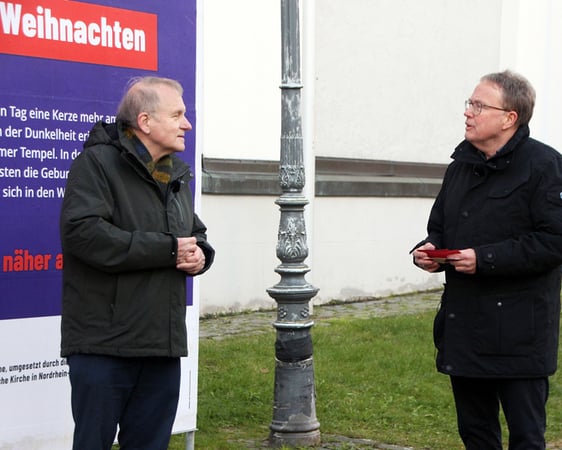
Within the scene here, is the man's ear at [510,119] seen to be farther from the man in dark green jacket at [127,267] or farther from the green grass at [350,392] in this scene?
the green grass at [350,392]

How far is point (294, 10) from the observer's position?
6.38 metres

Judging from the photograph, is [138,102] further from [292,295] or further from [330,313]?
[330,313]

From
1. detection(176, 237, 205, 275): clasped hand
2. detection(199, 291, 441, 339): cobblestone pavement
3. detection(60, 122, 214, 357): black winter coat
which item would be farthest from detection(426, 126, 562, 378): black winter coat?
detection(199, 291, 441, 339): cobblestone pavement

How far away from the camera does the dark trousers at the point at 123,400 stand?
13.8 ft

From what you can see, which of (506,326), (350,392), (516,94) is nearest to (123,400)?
(506,326)

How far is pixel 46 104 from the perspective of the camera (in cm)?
502

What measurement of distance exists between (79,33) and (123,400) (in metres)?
1.81

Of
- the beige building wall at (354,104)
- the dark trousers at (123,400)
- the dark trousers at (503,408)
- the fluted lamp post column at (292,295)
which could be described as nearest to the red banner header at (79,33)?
the fluted lamp post column at (292,295)

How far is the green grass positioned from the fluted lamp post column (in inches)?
11.6

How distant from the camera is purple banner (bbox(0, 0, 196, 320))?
4891mm

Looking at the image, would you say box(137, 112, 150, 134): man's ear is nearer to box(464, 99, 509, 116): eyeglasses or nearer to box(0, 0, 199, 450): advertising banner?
box(0, 0, 199, 450): advertising banner

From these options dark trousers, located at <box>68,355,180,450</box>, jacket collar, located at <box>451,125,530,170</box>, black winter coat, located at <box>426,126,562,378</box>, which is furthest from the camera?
jacket collar, located at <box>451,125,530,170</box>

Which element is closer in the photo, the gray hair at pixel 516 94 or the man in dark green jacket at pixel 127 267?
the man in dark green jacket at pixel 127 267

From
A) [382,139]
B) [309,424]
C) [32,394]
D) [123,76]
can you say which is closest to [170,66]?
[123,76]
